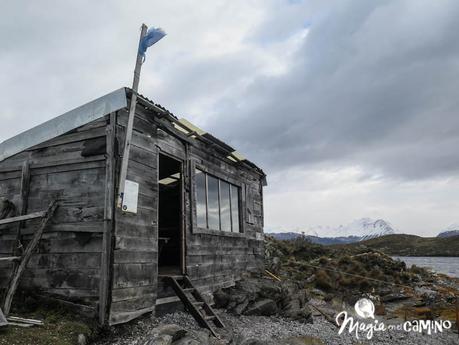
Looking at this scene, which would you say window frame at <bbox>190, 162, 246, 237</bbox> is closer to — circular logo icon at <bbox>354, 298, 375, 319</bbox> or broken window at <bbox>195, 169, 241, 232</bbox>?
broken window at <bbox>195, 169, 241, 232</bbox>

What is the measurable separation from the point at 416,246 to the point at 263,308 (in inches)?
5226

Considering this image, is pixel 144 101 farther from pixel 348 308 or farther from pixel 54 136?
pixel 348 308

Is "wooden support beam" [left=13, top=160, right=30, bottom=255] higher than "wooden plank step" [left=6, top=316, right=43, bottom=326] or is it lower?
higher

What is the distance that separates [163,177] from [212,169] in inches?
98.3

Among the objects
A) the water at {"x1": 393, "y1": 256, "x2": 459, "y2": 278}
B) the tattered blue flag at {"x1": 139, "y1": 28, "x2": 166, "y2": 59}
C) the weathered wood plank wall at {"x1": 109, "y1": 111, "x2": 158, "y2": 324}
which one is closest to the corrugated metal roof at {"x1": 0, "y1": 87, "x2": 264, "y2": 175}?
the weathered wood plank wall at {"x1": 109, "y1": 111, "x2": 158, "y2": 324}

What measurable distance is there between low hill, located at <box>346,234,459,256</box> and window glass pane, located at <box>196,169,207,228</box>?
102m

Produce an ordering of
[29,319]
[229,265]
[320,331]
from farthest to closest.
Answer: [229,265] → [320,331] → [29,319]

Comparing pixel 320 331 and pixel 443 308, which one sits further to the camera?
pixel 443 308

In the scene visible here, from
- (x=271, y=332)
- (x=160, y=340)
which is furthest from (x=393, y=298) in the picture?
(x=160, y=340)

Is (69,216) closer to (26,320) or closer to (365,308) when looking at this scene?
(26,320)

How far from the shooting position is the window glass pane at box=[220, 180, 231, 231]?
12.7m

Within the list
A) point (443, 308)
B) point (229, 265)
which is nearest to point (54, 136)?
point (229, 265)

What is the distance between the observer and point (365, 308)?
14930mm

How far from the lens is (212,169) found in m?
12.2
